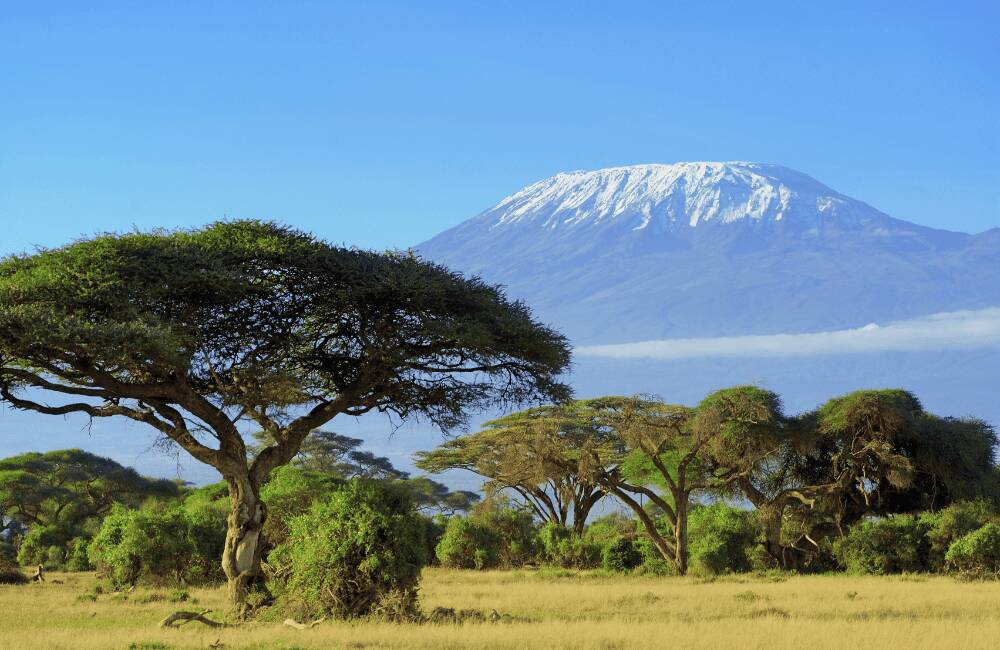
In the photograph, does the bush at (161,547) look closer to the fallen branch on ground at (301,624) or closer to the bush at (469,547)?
the bush at (469,547)

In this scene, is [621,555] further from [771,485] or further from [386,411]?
[386,411]

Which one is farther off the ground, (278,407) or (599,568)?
(278,407)

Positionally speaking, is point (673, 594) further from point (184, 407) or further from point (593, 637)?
point (184, 407)

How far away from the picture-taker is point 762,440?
40.1 metres

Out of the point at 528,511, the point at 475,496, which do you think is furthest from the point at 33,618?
the point at 475,496

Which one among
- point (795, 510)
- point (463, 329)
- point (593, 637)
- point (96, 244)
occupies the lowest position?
point (593, 637)

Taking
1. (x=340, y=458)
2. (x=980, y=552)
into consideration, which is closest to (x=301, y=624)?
(x=980, y=552)

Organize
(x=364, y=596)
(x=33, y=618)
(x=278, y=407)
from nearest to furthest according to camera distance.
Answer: (x=364, y=596)
(x=33, y=618)
(x=278, y=407)

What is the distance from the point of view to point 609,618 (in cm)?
2286

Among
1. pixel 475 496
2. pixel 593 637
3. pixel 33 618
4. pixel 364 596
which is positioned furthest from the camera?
pixel 475 496

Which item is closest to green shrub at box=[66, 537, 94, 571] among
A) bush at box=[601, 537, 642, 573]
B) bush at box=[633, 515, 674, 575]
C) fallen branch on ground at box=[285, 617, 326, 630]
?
bush at box=[601, 537, 642, 573]

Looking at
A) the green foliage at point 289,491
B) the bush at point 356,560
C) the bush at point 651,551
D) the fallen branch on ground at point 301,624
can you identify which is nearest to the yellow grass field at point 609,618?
the fallen branch on ground at point 301,624

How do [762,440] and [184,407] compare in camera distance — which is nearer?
[184,407]

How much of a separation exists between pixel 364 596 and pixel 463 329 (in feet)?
23.4
